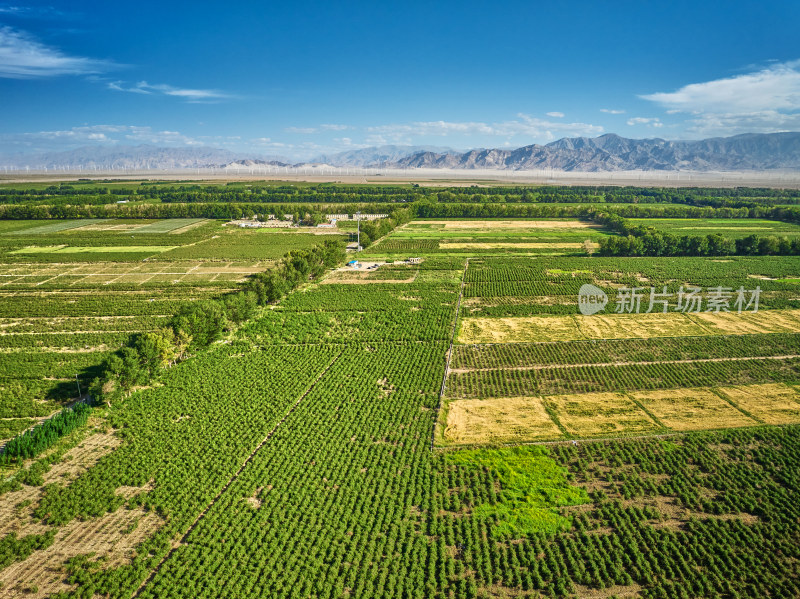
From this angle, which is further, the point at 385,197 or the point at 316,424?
the point at 385,197

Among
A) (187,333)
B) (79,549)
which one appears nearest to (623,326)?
(187,333)

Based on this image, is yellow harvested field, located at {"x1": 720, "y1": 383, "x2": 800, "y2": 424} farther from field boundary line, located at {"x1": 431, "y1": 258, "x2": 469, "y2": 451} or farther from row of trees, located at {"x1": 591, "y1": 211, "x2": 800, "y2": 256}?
row of trees, located at {"x1": 591, "y1": 211, "x2": 800, "y2": 256}

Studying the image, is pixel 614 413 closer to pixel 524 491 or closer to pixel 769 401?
pixel 524 491

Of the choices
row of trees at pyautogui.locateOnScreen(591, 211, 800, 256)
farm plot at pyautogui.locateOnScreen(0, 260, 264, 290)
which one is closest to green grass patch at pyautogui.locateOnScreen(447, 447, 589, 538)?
farm plot at pyautogui.locateOnScreen(0, 260, 264, 290)

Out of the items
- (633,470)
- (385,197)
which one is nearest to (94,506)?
(633,470)

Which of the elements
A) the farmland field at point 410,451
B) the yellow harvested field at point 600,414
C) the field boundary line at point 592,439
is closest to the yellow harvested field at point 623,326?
the farmland field at point 410,451

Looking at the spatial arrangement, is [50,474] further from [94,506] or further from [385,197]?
[385,197]

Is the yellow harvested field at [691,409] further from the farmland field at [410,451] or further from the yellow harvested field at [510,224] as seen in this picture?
the yellow harvested field at [510,224]
